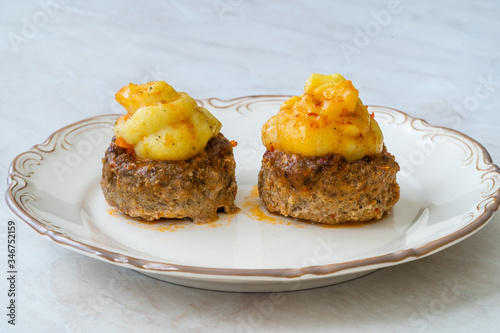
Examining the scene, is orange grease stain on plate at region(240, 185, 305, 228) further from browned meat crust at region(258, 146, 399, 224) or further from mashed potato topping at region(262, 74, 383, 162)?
mashed potato topping at region(262, 74, 383, 162)

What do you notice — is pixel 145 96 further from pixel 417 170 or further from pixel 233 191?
pixel 417 170

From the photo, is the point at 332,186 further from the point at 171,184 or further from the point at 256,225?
the point at 171,184

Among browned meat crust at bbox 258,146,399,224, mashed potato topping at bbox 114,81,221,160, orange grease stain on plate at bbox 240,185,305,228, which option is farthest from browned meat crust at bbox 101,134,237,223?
browned meat crust at bbox 258,146,399,224

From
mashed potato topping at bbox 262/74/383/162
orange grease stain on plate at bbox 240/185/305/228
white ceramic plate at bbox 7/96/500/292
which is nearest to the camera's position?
white ceramic plate at bbox 7/96/500/292

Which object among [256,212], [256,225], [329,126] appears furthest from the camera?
[256,212]

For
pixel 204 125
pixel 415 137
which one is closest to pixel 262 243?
pixel 204 125

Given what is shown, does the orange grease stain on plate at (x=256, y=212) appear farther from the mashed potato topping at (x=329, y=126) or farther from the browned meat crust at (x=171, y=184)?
the mashed potato topping at (x=329, y=126)

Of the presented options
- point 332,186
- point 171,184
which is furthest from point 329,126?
point 171,184
